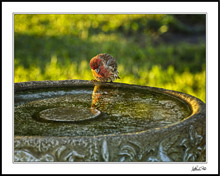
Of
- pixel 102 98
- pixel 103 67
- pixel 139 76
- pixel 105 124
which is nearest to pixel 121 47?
pixel 139 76

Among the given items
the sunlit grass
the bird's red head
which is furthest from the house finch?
the sunlit grass

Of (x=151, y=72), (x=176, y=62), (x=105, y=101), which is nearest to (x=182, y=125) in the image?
(x=105, y=101)

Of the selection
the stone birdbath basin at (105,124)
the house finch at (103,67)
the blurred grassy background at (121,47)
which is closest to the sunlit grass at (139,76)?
the blurred grassy background at (121,47)

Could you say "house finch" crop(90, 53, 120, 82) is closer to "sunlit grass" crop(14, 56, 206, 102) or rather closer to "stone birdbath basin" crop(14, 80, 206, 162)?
"stone birdbath basin" crop(14, 80, 206, 162)

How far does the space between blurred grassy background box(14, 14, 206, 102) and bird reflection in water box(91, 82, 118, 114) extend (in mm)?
1802

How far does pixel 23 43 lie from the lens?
5496mm

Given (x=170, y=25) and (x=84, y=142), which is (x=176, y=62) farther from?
(x=84, y=142)

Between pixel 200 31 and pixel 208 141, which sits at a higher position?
pixel 200 31

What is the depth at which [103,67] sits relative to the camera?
2.68 metres

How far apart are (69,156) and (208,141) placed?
0.72 meters

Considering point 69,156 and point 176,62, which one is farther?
point 176,62

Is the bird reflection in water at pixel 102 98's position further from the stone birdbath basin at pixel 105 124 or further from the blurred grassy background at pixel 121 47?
the blurred grassy background at pixel 121 47

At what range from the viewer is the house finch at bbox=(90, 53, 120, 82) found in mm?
2638

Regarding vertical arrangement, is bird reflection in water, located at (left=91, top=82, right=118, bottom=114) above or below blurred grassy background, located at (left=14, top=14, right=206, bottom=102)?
below
